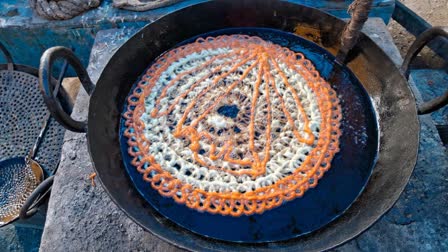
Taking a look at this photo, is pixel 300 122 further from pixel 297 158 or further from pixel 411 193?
pixel 411 193

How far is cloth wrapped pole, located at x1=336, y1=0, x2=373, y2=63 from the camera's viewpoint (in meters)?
1.42

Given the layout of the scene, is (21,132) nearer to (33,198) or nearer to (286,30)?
(33,198)

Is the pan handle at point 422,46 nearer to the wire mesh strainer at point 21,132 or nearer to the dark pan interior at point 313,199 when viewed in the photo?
the dark pan interior at point 313,199

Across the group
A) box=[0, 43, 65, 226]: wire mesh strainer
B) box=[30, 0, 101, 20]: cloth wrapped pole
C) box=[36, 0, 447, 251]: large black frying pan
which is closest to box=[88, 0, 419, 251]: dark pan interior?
box=[36, 0, 447, 251]: large black frying pan

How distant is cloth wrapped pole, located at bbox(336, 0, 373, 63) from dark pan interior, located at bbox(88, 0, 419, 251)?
7 cm

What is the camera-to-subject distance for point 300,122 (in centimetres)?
152

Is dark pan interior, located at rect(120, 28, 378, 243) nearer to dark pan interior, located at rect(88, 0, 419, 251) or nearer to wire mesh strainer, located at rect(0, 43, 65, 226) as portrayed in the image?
dark pan interior, located at rect(88, 0, 419, 251)

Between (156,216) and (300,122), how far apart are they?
77 centimetres

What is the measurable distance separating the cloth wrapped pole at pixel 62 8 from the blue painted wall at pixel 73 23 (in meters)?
0.04

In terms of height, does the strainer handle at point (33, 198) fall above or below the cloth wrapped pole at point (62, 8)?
below

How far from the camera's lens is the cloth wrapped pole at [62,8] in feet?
7.95

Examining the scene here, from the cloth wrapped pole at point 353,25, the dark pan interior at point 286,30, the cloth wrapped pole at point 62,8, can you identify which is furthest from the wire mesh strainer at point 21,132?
the cloth wrapped pole at point 353,25

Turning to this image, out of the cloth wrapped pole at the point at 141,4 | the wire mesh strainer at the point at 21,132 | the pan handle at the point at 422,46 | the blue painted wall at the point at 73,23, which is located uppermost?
the pan handle at the point at 422,46

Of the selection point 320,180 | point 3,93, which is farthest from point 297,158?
point 3,93
